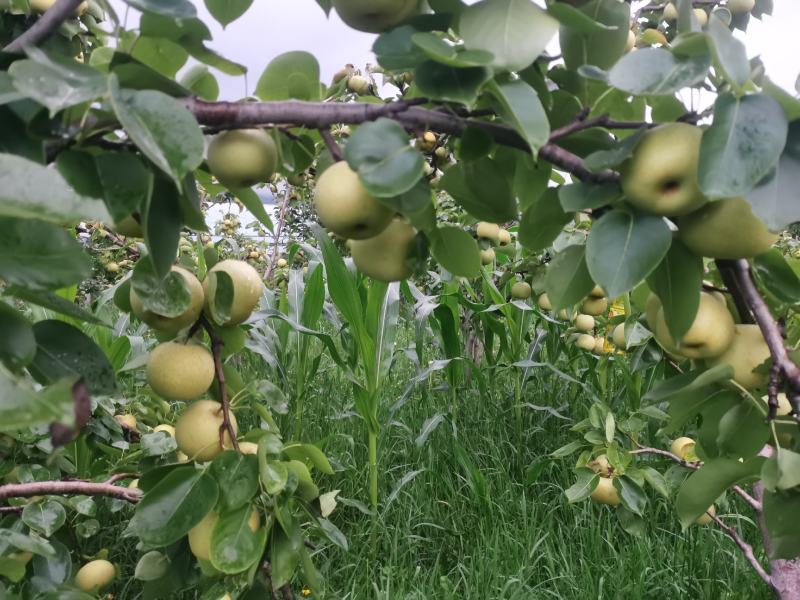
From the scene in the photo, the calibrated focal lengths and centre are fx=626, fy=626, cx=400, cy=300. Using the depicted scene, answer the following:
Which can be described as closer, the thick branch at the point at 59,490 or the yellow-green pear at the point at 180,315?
the yellow-green pear at the point at 180,315

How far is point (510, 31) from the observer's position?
0.45m

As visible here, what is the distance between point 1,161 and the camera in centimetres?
31

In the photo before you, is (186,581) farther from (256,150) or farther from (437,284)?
(437,284)

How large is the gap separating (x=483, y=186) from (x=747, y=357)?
0.91 feet

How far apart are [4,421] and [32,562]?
0.89 m

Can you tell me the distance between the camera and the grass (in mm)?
1763

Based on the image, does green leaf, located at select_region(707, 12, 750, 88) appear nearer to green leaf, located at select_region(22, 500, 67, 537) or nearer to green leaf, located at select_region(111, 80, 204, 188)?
green leaf, located at select_region(111, 80, 204, 188)

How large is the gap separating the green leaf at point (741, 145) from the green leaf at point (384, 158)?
0.62 ft

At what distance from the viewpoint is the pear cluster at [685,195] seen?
0.45 metres

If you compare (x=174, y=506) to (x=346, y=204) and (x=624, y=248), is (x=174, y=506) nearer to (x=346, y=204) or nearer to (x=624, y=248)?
(x=346, y=204)

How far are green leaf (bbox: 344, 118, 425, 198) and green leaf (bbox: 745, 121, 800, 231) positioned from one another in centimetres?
22

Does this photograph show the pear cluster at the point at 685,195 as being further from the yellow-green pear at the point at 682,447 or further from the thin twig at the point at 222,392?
the yellow-green pear at the point at 682,447

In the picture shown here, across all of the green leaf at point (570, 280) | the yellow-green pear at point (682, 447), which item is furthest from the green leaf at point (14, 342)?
the yellow-green pear at point (682, 447)

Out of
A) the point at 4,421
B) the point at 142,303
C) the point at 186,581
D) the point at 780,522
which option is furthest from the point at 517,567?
the point at 4,421
